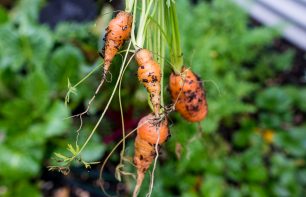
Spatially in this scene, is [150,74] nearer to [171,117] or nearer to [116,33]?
[116,33]

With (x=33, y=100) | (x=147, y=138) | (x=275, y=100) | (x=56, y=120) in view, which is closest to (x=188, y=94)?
(x=147, y=138)

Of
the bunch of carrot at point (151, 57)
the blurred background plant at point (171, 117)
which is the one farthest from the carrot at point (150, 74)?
the blurred background plant at point (171, 117)

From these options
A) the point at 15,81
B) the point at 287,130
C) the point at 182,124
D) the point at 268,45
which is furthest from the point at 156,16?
the point at 268,45

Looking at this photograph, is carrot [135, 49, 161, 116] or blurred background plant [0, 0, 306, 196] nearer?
carrot [135, 49, 161, 116]

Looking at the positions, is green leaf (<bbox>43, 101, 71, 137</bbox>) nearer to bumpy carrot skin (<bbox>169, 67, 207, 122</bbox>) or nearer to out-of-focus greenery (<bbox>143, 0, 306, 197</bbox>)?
out-of-focus greenery (<bbox>143, 0, 306, 197</bbox>)

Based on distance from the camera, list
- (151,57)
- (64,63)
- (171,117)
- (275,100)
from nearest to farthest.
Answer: (151,57), (171,117), (64,63), (275,100)

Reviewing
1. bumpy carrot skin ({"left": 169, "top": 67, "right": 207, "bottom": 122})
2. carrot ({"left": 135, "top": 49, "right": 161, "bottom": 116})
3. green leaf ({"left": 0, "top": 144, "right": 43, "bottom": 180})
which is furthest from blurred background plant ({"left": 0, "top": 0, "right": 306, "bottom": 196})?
carrot ({"left": 135, "top": 49, "right": 161, "bottom": 116})
